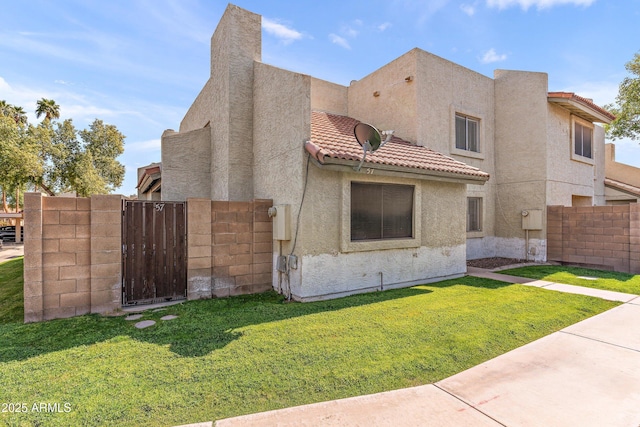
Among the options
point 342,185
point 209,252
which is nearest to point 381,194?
point 342,185

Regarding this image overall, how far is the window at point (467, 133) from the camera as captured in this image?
1368 cm

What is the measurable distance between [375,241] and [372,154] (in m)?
2.50

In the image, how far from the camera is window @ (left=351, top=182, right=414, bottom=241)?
8.17 metres

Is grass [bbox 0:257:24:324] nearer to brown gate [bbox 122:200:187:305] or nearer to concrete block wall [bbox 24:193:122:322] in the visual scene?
concrete block wall [bbox 24:193:122:322]

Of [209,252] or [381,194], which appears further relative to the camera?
[381,194]

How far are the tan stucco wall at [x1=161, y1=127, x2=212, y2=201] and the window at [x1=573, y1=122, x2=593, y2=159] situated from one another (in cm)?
1819

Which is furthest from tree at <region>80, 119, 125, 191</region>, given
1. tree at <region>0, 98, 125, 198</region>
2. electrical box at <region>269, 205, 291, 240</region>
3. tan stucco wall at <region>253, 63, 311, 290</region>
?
electrical box at <region>269, 205, 291, 240</region>

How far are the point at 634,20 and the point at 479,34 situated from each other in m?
5.54

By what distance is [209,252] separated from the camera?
7625 mm

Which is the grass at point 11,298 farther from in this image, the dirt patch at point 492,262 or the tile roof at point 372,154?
the dirt patch at point 492,262

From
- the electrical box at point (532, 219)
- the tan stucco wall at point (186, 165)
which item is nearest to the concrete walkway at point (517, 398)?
the electrical box at point (532, 219)

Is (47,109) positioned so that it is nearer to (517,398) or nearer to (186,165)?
(186,165)

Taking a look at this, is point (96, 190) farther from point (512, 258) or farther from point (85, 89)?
point (512, 258)

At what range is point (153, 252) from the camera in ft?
23.6
